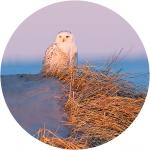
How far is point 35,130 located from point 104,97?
33cm

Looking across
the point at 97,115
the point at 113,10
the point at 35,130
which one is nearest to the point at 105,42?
the point at 113,10

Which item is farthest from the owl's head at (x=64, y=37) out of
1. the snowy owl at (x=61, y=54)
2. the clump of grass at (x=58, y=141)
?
the clump of grass at (x=58, y=141)

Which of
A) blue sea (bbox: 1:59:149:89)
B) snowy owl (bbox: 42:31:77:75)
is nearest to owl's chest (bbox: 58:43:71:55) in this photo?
snowy owl (bbox: 42:31:77:75)

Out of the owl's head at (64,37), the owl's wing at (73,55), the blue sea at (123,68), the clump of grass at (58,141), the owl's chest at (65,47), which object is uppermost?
the owl's head at (64,37)

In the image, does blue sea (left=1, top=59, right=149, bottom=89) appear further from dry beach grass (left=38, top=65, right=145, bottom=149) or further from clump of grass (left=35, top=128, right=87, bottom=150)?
clump of grass (left=35, top=128, right=87, bottom=150)

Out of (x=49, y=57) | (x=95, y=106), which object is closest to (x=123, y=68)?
(x=95, y=106)

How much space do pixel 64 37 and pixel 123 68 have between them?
0.29 meters

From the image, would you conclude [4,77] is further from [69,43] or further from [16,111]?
[69,43]

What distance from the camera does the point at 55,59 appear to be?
2635 millimetres

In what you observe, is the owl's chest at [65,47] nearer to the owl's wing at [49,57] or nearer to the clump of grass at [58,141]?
the owl's wing at [49,57]

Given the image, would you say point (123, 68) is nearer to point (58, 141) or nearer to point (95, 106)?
point (95, 106)

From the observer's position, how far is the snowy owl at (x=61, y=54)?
2576 millimetres

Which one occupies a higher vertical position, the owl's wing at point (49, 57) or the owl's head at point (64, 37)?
the owl's head at point (64, 37)

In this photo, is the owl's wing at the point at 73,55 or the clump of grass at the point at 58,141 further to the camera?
the owl's wing at the point at 73,55
